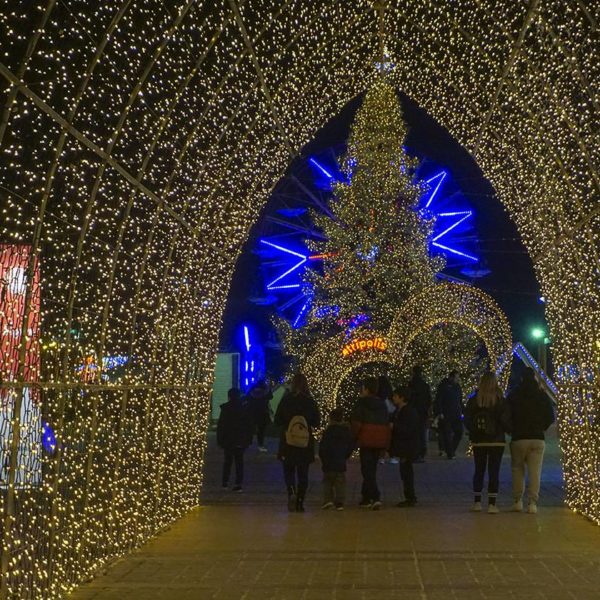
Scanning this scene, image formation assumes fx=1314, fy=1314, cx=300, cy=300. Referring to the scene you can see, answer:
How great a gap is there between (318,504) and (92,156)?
834cm

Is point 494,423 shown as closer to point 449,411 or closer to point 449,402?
point 449,411

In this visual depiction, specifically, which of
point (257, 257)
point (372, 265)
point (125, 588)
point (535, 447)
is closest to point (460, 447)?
point (372, 265)

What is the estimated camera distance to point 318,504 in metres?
17.0

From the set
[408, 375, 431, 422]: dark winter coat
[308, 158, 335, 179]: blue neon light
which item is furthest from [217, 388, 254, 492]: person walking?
[308, 158, 335, 179]: blue neon light

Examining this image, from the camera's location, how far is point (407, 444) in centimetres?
1658

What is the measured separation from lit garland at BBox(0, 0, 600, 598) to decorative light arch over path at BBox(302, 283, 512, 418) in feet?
35.0

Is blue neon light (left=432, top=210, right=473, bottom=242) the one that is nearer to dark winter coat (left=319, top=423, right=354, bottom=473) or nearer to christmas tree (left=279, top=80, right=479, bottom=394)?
christmas tree (left=279, top=80, right=479, bottom=394)

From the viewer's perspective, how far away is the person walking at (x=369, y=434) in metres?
16.5

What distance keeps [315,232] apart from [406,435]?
33.1m

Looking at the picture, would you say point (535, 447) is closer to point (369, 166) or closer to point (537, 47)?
point (537, 47)

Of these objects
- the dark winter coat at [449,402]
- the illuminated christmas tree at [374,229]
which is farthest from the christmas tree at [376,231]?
the dark winter coat at [449,402]

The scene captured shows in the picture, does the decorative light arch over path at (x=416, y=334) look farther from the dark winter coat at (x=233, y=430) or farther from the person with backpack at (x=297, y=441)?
the person with backpack at (x=297, y=441)

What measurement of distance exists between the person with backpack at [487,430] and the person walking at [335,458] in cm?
153

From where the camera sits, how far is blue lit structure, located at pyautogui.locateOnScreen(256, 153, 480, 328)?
47906 millimetres
